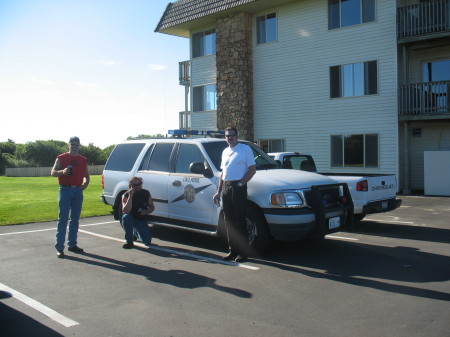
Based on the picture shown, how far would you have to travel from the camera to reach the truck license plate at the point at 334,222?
678cm

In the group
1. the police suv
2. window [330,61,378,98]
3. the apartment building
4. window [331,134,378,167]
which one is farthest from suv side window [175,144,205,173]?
window [330,61,378,98]

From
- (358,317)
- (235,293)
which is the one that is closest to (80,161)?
(235,293)

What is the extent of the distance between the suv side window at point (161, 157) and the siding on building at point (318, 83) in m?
12.0

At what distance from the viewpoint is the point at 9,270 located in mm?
6328

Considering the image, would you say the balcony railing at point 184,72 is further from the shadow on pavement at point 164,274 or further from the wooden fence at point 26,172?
the wooden fence at point 26,172

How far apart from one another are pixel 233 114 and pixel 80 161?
1551cm

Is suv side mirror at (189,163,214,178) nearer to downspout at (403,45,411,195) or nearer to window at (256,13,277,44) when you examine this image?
downspout at (403,45,411,195)

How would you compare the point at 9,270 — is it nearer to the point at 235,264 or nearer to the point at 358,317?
the point at 235,264

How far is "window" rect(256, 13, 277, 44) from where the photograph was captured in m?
21.5

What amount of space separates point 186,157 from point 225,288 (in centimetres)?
313

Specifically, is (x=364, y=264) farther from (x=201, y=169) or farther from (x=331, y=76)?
(x=331, y=76)

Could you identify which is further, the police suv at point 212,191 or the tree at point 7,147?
the tree at point 7,147

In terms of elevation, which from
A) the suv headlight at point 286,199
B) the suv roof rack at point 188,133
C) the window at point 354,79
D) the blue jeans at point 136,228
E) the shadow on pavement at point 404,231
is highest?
the window at point 354,79

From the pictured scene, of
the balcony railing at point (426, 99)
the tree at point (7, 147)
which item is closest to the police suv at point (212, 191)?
the balcony railing at point (426, 99)
